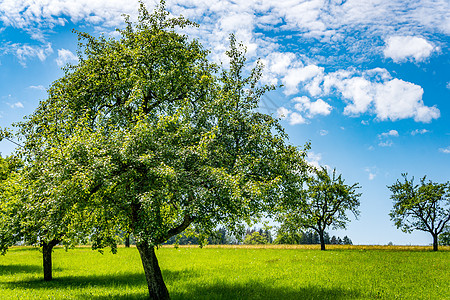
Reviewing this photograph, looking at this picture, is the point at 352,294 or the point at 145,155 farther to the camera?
the point at 352,294

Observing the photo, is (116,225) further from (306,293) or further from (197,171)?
(306,293)

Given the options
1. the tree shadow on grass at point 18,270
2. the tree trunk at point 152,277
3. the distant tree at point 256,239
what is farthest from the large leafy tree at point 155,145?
the distant tree at point 256,239

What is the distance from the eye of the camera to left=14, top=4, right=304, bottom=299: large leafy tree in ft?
48.4

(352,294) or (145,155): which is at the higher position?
(145,155)

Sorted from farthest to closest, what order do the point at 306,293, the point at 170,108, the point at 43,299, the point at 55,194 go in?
the point at 170,108 < the point at 306,293 < the point at 43,299 < the point at 55,194

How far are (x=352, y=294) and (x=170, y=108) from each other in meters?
16.4

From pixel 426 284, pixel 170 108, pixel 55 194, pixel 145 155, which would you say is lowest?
pixel 426 284

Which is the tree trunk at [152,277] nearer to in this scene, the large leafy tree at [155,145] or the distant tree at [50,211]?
the large leafy tree at [155,145]

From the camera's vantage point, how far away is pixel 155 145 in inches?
619

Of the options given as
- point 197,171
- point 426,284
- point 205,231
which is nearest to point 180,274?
point 205,231

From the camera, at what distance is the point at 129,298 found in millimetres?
18500

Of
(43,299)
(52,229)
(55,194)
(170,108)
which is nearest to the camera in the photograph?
(55,194)

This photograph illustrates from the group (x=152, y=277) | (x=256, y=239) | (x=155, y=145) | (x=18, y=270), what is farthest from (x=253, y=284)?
(x=256, y=239)

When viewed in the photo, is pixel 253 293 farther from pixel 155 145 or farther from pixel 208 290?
pixel 155 145
